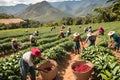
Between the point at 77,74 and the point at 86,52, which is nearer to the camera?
the point at 77,74

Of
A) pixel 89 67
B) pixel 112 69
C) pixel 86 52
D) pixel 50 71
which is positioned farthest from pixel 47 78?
pixel 86 52

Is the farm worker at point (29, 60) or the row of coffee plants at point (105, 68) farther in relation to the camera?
the farm worker at point (29, 60)

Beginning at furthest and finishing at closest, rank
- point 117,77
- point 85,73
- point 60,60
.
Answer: point 60,60 < point 85,73 < point 117,77

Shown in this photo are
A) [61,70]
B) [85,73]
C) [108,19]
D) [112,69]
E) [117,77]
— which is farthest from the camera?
[108,19]

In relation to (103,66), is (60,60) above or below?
below

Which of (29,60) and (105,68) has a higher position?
(29,60)

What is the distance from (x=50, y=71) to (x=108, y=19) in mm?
69533

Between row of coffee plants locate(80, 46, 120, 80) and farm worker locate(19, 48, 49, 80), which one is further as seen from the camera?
farm worker locate(19, 48, 49, 80)

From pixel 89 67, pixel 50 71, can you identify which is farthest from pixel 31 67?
pixel 89 67

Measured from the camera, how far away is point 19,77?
1153 cm

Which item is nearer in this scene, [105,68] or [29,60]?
[29,60]

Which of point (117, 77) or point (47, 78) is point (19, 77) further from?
point (117, 77)

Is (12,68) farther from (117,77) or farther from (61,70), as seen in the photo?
(117,77)

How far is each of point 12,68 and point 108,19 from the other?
69472mm
